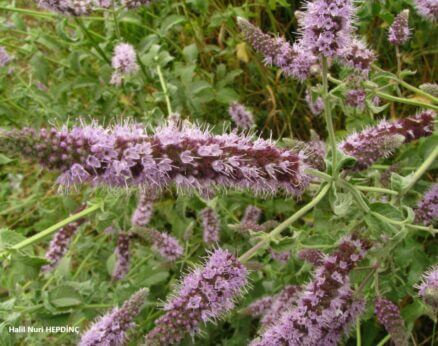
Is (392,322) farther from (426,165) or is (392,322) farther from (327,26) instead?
(327,26)

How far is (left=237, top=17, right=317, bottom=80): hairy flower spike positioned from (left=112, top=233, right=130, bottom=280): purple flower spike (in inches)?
49.7

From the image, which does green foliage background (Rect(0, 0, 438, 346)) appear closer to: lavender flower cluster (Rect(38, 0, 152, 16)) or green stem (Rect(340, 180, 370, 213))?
green stem (Rect(340, 180, 370, 213))

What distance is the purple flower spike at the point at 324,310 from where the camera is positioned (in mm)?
1839

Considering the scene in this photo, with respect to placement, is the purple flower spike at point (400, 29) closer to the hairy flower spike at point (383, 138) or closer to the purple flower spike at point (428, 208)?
the hairy flower spike at point (383, 138)

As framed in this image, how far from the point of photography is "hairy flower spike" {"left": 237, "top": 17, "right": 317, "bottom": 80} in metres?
2.15

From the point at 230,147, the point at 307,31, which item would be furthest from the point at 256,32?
the point at 230,147

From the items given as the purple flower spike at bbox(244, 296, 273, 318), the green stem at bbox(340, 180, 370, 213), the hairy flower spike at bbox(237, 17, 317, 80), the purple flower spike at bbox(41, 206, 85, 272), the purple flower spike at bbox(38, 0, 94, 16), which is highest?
the hairy flower spike at bbox(237, 17, 317, 80)

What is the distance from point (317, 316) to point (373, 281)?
1.54ft

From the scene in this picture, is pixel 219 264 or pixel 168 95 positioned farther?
pixel 168 95

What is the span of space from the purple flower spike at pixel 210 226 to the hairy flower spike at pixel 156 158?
112 cm

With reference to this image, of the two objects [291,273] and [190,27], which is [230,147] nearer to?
[291,273]

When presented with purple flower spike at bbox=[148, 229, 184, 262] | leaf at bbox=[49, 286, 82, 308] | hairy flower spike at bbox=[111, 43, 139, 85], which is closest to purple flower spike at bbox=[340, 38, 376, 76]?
purple flower spike at bbox=[148, 229, 184, 262]

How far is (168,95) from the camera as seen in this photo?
306cm

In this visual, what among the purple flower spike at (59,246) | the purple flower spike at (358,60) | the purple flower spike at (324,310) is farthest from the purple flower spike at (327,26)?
the purple flower spike at (59,246)
